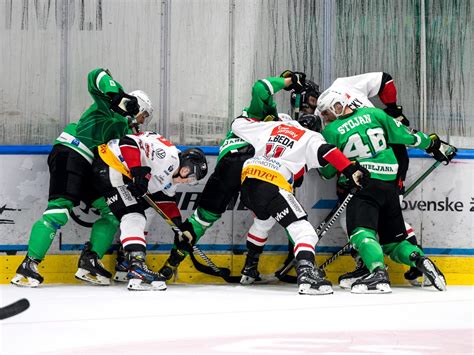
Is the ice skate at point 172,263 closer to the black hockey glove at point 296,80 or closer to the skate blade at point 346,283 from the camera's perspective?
the skate blade at point 346,283

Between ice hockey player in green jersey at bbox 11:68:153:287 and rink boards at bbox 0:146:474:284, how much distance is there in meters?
0.19

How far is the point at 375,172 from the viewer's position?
556cm

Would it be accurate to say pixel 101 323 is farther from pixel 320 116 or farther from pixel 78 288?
pixel 320 116

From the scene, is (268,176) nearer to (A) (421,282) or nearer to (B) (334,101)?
(B) (334,101)

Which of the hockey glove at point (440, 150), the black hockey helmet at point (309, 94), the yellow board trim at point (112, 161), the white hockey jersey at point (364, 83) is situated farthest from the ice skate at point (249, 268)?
the hockey glove at point (440, 150)

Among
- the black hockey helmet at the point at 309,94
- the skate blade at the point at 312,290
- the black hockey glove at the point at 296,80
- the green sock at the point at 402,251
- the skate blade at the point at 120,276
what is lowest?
the skate blade at the point at 120,276

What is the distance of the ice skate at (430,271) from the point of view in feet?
17.5

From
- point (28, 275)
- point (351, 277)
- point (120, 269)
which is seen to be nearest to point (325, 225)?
point (351, 277)

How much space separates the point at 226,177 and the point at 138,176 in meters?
0.54

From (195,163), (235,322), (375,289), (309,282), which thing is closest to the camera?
(235,322)

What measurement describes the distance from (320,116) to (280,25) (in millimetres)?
665

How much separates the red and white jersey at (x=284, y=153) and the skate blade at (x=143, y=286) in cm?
72

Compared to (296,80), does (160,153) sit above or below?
below

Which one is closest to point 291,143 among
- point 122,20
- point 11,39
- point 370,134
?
point 370,134
